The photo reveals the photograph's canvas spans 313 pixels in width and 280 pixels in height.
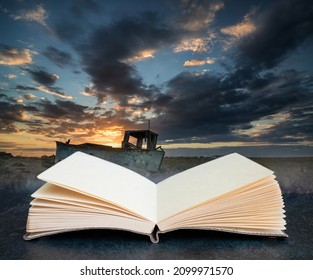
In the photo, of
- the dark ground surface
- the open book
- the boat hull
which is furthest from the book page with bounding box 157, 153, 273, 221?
the boat hull

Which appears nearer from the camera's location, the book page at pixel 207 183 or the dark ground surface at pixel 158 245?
the dark ground surface at pixel 158 245

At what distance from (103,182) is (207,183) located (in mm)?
415

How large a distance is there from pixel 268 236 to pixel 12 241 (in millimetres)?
904

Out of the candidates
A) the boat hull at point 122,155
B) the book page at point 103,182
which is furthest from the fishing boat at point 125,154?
the book page at point 103,182

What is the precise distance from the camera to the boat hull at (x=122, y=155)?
452cm

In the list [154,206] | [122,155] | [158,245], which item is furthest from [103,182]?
[122,155]

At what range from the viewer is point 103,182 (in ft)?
3.72

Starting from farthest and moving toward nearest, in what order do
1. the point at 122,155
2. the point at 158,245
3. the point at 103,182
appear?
the point at 122,155 < the point at 103,182 < the point at 158,245

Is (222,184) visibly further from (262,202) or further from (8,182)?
(8,182)

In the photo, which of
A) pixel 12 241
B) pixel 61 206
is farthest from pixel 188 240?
pixel 12 241

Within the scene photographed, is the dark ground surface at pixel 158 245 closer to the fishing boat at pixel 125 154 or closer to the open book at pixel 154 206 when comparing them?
the open book at pixel 154 206

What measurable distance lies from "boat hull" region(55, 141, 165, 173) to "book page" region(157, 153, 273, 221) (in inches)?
123

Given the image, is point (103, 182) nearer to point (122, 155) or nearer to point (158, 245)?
point (158, 245)

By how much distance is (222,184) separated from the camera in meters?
1.10
